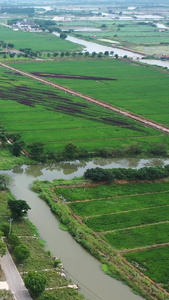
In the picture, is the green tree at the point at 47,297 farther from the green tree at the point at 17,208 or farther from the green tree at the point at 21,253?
the green tree at the point at 17,208

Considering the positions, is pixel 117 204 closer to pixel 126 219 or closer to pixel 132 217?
pixel 132 217

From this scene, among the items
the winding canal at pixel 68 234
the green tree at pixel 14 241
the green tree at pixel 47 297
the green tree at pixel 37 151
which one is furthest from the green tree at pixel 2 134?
the green tree at pixel 47 297

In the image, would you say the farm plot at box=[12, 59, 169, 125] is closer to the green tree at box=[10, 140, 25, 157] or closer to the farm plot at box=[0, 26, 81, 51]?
the farm plot at box=[0, 26, 81, 51]

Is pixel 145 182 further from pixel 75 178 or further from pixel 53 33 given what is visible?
pixel 53 33

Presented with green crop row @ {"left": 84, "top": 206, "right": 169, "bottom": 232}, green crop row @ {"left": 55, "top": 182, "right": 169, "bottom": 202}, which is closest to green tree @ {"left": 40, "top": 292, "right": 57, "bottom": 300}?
green crop row @ {"left": 84, "top": 206, "right": 169, "bottom": 232}

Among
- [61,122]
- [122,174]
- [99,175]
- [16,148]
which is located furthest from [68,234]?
[61,122]

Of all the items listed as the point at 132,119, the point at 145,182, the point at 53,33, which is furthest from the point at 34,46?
the point at 145,182
